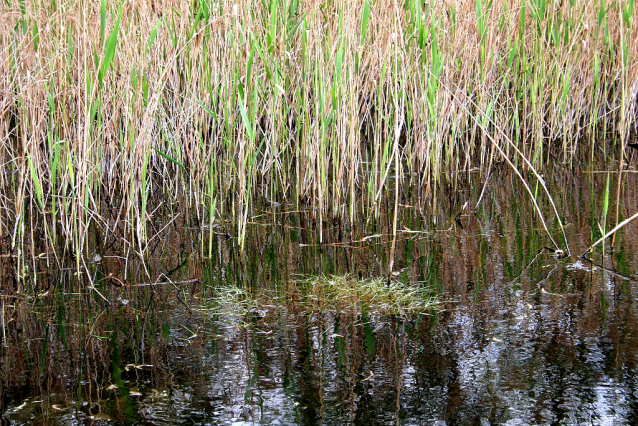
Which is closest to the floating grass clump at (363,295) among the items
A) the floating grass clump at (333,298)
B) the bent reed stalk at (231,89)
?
the floating grass clump at (333,298)

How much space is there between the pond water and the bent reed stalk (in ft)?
0.89

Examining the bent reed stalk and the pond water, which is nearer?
the pond water

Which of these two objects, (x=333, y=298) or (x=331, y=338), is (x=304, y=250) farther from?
(x=331, y=338)

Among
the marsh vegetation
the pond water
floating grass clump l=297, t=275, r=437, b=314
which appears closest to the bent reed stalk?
the marsh vegetation

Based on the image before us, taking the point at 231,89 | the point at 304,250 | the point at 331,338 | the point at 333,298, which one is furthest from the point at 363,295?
the point at 231,89

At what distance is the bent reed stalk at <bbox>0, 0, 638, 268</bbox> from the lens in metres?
2.65

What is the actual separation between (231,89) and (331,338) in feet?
4.68

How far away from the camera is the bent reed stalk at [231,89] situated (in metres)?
2.65

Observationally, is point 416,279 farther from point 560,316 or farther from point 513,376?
point 513,376

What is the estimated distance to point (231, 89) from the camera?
305 cm

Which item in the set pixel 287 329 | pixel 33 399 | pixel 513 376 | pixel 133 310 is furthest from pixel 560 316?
pixel 33 399

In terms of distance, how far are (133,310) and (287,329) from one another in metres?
0.53

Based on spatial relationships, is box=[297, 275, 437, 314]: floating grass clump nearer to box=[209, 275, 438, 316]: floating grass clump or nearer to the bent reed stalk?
box=[209, 275, 438, 316]: floating grass clump

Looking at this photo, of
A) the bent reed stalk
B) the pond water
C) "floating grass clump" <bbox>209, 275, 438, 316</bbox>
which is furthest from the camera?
the bent reed stalk
